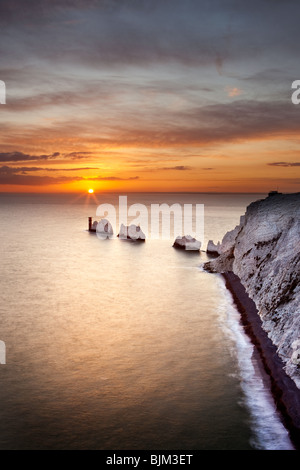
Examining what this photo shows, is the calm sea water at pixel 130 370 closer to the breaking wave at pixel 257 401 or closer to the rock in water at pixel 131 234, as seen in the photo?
the breaking wave at pixel 257 401

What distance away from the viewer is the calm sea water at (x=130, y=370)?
1434 cm

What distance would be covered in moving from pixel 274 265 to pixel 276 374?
10405 mm

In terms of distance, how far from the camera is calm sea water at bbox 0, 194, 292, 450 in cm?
1434

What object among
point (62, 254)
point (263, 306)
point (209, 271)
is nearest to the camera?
point (263, 306)

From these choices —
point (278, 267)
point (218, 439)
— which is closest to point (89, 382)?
point (218, 439)

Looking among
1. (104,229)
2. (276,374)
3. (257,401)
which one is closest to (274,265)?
(276,374)

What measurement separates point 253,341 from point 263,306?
10.3ft

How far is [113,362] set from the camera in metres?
20.5

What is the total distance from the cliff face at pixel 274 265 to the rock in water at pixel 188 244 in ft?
48.7

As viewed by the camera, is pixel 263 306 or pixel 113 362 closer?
pixel 113 362

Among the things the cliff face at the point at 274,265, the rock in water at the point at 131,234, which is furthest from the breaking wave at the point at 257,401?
the rock in water at the point at 131,234

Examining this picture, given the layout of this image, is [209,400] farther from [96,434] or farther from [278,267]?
[278,267]

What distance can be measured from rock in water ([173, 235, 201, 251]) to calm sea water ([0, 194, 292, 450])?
1970 cm

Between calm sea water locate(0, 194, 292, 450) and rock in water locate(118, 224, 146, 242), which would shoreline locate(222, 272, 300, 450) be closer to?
calm sea water locate(0, 194, 292, 450)
